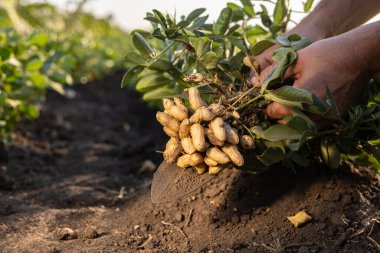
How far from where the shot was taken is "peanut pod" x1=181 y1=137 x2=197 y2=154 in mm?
1490

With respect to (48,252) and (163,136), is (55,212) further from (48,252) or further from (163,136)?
(163,136)

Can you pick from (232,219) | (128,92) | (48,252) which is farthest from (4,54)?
(128,92)

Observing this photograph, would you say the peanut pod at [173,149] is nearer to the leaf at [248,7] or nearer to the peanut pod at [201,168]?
the peanut pod at [201,168]

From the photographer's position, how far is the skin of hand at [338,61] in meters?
1.57

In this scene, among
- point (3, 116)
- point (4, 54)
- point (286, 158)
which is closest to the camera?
point (286, 158)

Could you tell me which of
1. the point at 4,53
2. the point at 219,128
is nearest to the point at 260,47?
the point at 219,128

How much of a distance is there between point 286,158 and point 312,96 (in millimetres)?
373

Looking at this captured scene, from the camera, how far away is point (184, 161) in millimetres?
1543

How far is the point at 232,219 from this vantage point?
186 cm

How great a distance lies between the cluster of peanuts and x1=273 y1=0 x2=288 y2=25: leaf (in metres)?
0.74

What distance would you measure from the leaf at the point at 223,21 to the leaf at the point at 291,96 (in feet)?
1.78

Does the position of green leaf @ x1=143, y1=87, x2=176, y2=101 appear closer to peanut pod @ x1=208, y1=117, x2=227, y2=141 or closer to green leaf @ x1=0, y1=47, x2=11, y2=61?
peanut pod @ x1=208, y1=117, x2=227, y2=141

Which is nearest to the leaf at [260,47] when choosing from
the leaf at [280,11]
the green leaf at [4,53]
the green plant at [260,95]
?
Result: the green plant at [260,95]

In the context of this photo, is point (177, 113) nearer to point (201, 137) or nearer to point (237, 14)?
point (201, 137)
